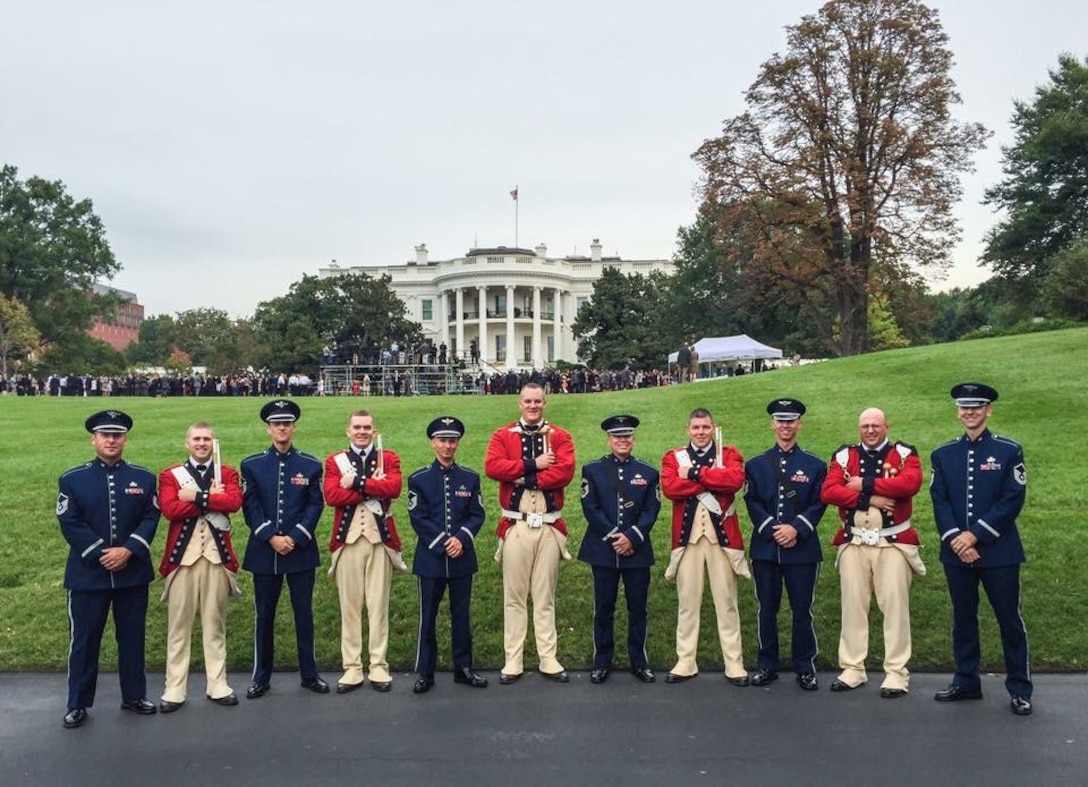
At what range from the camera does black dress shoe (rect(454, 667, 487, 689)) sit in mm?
7055

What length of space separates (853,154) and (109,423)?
3629cm

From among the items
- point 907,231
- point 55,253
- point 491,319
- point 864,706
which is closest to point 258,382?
point 55,253

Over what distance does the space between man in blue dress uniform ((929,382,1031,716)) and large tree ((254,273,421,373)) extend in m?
62.8

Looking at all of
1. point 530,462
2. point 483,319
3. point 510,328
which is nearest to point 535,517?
point 530,462

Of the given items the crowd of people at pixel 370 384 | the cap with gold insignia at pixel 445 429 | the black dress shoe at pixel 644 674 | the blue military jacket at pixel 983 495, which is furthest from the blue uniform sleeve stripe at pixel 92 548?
the crowd of people at pixel 370 384

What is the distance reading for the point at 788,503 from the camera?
23.3 ft

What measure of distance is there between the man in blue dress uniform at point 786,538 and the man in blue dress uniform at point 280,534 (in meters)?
3.57

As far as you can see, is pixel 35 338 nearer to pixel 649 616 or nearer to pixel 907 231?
pixel 907 231

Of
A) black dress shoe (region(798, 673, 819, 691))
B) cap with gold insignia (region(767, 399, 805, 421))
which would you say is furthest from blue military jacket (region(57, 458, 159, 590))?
black dress shoe (region(798, 673, 819, 691))

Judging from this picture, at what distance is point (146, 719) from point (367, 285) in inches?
2573

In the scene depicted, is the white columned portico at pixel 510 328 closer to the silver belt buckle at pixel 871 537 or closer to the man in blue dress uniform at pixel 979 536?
the silver belt buckle at pixel 871 537

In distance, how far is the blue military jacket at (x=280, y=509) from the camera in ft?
22.9

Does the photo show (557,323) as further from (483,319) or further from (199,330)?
(199,330)

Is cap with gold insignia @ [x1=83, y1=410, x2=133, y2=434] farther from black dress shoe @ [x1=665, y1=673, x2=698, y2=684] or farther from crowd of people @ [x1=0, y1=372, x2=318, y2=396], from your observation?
crowd of people @ [x1=0, y1=372, x2=318, y2=396]
